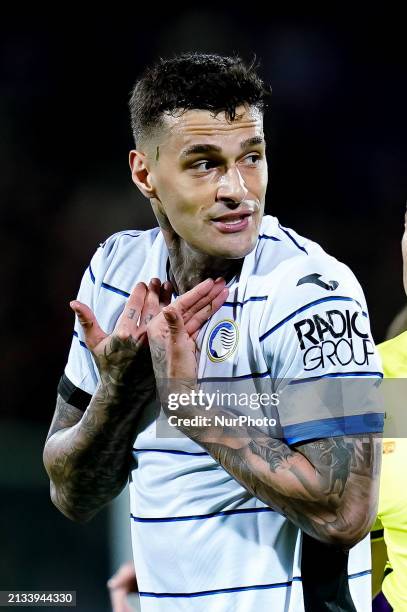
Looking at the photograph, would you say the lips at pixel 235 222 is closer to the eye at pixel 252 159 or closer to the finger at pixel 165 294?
the eye at pixel 252 159

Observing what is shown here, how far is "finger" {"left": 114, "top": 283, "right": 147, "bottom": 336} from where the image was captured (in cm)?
187

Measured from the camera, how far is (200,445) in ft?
5.81

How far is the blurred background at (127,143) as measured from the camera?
4.16 meters

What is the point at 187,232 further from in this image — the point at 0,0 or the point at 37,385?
the point at 0,0

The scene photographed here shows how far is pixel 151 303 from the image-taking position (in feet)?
6.37

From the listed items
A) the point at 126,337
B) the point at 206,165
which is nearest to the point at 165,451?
the point at 126,337

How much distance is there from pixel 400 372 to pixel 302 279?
854mm

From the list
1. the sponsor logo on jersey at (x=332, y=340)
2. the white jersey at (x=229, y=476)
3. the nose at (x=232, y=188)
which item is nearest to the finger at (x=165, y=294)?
the white jersey at (x=229, y=476)

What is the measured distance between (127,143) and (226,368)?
2618 millimetres

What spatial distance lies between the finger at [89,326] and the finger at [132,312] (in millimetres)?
56

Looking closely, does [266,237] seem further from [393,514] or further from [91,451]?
[393,514]

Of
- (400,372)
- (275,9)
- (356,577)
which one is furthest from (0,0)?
(356,577)

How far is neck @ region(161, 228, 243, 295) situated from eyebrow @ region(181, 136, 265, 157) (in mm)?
215

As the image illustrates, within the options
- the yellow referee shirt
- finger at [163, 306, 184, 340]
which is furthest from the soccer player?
the yellow referee shirt
